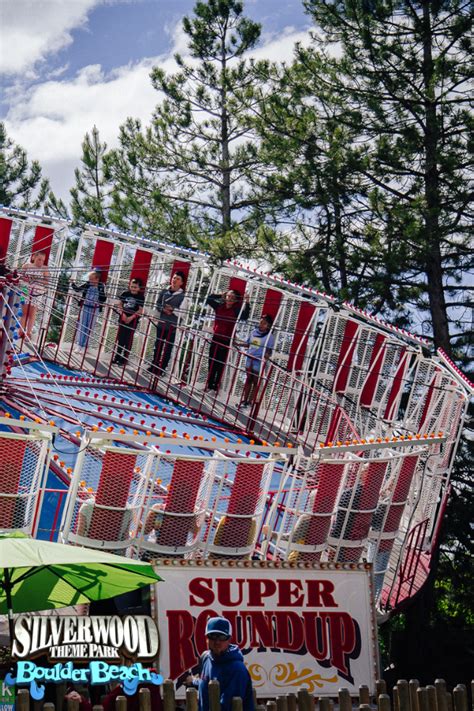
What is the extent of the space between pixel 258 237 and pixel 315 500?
607 inches

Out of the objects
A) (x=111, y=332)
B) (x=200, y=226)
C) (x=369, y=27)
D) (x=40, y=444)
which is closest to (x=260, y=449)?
(x=40, y=444)

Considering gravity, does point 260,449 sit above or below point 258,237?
below

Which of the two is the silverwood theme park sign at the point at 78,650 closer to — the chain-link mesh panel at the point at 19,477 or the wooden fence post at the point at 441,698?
the wooden fence post at the point at 441,698

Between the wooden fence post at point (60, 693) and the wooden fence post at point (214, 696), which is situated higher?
the wooden fence post at point (214, 696)

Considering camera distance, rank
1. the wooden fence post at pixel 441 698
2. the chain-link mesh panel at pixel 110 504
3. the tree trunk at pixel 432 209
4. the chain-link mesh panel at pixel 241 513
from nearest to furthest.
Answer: the wooden fence post at pixel 441 698, the chain-link mesh panel at pixel 110 504, the chain-link mesh panel at pixel 241 513, the tree trunk at pixel 432 209

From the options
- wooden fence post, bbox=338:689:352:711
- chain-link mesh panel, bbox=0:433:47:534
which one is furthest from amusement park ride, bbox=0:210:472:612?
wooden fence post, bbox=338:689:352:711

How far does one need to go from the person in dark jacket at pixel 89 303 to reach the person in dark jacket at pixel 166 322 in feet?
3.62

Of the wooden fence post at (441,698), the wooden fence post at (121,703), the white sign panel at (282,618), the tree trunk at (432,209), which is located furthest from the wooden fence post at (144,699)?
the tree trunk at (432,209)

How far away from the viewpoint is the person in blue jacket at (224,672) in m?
6.50

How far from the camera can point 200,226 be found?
32.1 meters

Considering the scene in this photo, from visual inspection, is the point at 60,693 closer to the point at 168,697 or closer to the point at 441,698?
the point at 168,697

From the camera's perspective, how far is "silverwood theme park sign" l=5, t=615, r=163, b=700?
249 inches

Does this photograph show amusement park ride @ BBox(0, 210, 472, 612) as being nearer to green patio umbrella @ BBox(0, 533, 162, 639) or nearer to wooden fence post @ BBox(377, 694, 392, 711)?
green patio umbrella @ BBox(0, 533, 162, 639)

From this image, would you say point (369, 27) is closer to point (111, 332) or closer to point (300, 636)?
point (111, 332)
